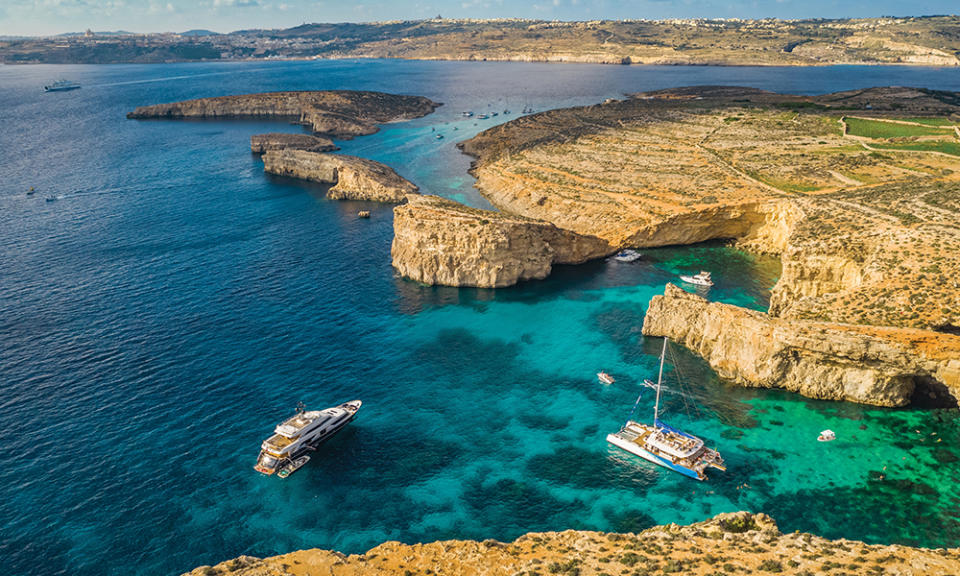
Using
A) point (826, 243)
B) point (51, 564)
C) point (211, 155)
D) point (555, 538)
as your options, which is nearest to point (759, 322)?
point (826, 243)

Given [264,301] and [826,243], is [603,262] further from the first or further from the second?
[264,301]

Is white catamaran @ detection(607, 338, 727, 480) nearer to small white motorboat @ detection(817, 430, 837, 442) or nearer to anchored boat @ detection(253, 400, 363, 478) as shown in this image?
small white motorboat @ detection(817, 430, 837, 442)

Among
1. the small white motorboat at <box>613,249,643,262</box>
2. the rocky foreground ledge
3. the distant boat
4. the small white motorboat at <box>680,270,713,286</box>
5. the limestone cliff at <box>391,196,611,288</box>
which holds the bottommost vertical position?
the distant boat

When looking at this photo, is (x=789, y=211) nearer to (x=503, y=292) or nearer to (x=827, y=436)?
(x=503, y=292)

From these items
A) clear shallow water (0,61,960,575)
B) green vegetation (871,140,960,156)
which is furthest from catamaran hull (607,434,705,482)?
green vegetation (871,140,960,156)

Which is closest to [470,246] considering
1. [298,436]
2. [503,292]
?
[503,292]
